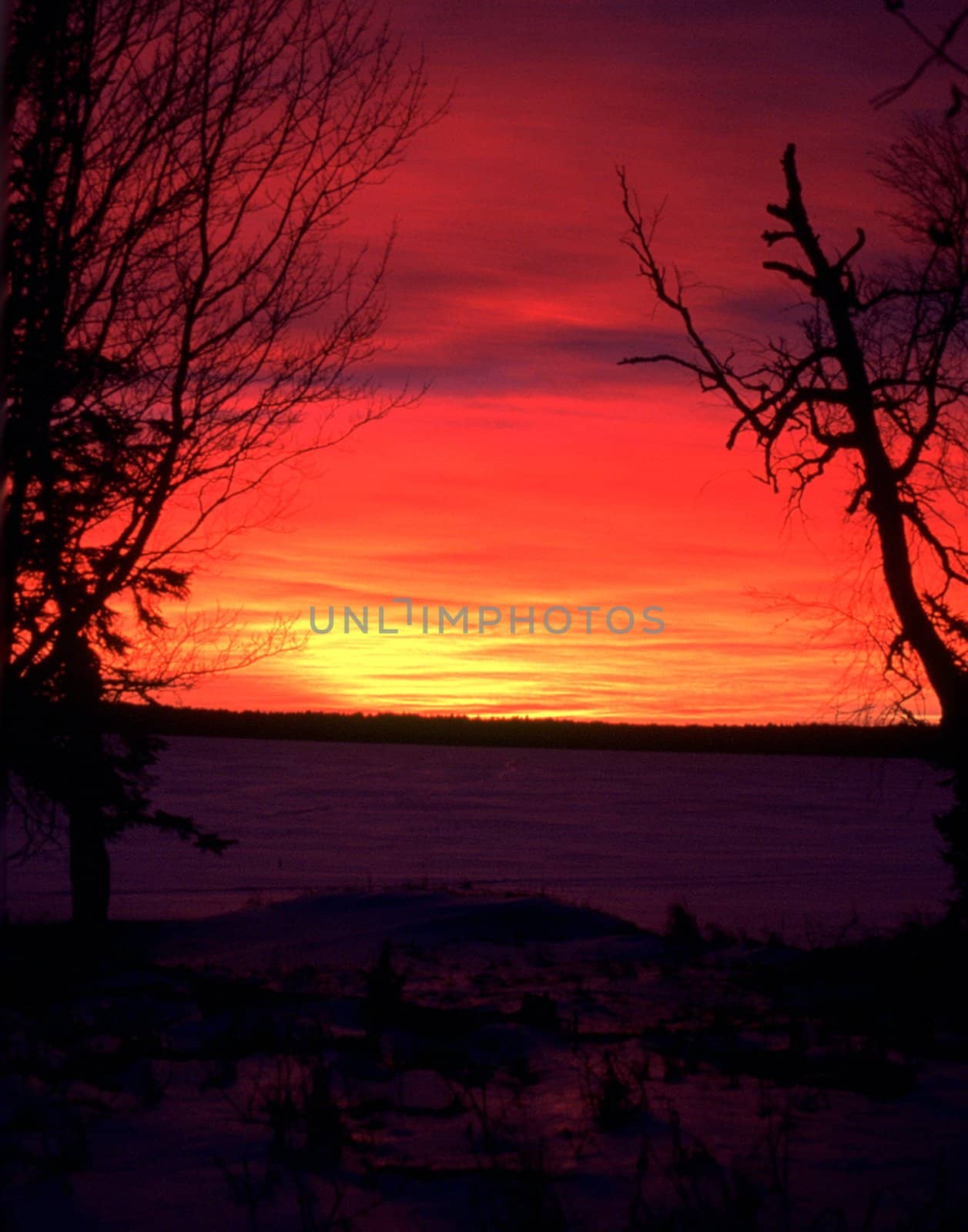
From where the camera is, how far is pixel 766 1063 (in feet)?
21.5

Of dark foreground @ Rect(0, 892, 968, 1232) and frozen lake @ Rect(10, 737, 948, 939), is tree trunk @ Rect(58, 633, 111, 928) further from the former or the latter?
frozen lake @ Rect(10, 737, 948, 939)

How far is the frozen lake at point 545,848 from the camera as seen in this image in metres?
23.9

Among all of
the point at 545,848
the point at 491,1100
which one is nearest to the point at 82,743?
the point at 491,1100

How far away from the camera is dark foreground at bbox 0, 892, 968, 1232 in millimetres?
4449

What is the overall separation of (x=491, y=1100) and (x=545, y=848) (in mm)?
31987

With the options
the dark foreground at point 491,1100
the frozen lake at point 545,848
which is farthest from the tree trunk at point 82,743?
the frozen lake at point 545,848

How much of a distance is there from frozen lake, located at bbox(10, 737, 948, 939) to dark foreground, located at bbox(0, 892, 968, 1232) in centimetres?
448

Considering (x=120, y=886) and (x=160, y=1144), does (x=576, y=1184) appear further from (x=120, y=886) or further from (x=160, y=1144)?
(x=120, y=886)

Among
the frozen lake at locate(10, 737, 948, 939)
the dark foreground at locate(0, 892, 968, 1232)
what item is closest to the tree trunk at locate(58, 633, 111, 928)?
the dark foreground at locate(0, 892, 968, 1232)

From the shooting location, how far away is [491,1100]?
5.89 m

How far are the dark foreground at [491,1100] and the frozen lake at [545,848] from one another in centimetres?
448

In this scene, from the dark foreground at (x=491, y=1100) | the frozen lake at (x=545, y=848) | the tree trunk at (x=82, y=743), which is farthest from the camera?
the frozen lake at (x=545, y=848)

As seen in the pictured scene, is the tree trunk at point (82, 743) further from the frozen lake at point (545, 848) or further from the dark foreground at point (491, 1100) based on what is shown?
the frozen lake at point (545, 848)

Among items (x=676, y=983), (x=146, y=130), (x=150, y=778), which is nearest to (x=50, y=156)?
(x=146, y=130)
